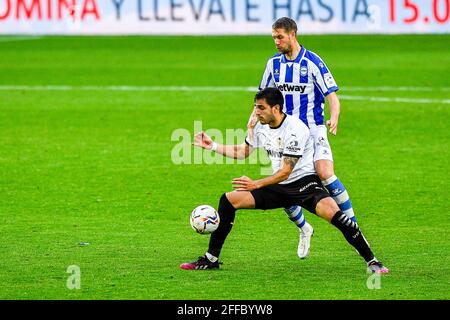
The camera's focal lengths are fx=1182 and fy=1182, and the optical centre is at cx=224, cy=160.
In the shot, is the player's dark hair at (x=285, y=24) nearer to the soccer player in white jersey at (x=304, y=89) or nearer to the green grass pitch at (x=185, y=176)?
the soccer player in white jersey at (x=304, y=89)

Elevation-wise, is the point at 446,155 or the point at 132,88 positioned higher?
the point at 132,88

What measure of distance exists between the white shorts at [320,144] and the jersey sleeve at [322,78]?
0.40 metres

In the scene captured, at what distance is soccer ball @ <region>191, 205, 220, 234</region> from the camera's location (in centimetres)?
1159

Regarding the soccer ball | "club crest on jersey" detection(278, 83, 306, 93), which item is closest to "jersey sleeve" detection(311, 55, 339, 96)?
"club crest on jersey" detection(278, 83, 306, 93)

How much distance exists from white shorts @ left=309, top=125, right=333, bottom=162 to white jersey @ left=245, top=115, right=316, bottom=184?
0.45 metres

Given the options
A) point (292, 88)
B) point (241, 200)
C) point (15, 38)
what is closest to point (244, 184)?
point (241, 200)

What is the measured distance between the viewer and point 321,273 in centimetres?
1147

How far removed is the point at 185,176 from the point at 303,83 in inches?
223

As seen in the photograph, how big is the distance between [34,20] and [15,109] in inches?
386

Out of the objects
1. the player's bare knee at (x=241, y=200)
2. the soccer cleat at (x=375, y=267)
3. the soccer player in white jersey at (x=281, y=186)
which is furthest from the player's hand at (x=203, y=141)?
the soccer cleat at (x=375, y=267)

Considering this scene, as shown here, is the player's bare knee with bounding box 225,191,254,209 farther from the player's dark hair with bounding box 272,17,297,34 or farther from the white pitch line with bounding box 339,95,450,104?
the white pitch line with bounding box 339,95,450,104

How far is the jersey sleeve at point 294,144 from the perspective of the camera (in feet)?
36.9
